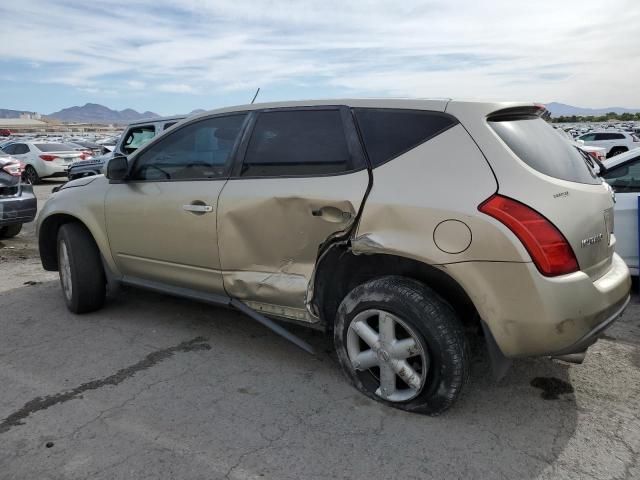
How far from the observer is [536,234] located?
2545 mm

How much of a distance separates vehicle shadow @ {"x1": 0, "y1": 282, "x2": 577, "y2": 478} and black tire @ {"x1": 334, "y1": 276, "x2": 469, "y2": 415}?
145 mm

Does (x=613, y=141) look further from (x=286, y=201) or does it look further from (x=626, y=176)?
(x=286, y=201)

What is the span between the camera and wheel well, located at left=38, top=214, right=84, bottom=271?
4867 mm

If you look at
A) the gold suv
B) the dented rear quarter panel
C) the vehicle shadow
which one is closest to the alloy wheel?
the gold suv

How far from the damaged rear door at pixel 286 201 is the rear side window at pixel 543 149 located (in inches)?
30.9

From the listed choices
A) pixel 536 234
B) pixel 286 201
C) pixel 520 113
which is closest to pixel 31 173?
pixel 286 201

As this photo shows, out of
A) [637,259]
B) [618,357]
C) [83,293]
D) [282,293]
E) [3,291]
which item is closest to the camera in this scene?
[282,293]

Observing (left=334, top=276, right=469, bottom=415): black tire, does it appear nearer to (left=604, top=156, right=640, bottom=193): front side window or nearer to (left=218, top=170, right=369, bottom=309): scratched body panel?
(left=218, top=170, right=369, bottom=309): scratched body panel

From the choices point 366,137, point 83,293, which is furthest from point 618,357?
point 83,293

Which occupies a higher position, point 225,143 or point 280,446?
point 225,143

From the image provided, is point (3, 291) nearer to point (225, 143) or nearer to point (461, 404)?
point (225, 143)

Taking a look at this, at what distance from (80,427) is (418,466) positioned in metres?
1.76

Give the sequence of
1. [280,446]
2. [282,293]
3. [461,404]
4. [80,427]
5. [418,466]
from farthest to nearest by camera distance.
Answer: [282,293] → [461,404] → [80,427] → [280,446] → [418,466]

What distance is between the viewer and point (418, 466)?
2543mm
